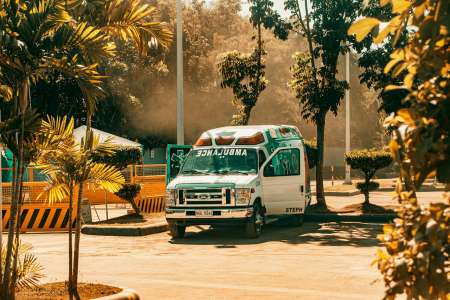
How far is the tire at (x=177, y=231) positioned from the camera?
693 inches

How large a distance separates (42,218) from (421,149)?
1875cm

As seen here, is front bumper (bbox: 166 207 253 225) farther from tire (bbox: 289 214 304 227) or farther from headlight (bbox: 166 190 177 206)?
tire (bbox: 289 214 304 227)

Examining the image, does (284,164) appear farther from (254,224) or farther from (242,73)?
(242,73)

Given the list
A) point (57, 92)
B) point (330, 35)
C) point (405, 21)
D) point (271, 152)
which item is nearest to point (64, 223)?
point (271, 152)

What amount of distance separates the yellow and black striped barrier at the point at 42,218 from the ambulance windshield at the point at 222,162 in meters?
4.29

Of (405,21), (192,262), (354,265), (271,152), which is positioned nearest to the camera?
(405,21)

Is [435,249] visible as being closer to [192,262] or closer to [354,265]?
[354,265]

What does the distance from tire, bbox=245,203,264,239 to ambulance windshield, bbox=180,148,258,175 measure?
2.92 ft

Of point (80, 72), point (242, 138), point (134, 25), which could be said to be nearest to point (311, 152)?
point (242, 138)

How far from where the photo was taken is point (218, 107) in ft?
182

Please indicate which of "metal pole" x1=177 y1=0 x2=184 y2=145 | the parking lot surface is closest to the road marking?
the parking lot surface

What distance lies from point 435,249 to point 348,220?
19118 millimetres

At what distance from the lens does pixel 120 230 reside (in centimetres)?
1880

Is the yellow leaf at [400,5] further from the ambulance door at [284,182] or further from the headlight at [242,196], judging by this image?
the ambulance door at [284,182]
